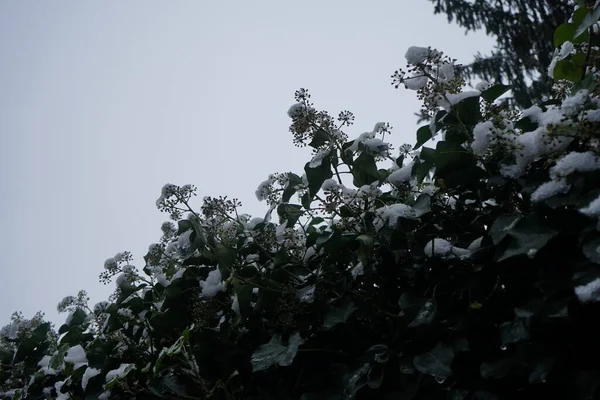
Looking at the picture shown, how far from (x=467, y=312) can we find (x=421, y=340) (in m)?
0.14

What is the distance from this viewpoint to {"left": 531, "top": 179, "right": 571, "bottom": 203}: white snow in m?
1.27

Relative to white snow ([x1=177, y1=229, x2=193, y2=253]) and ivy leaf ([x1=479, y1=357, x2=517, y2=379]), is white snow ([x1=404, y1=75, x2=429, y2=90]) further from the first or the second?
white snow ([x1=177, y1=229, x2=193, y2=253])

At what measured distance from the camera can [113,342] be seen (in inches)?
86.5

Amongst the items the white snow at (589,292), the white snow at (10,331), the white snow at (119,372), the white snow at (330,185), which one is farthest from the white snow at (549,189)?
the white snow at (10,331)

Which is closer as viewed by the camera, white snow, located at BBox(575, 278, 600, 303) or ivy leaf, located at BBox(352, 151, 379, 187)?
white snow, located at BBox(575, 278, 600, 303)

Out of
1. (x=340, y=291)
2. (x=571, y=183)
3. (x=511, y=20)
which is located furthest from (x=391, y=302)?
(x=511, y=20)

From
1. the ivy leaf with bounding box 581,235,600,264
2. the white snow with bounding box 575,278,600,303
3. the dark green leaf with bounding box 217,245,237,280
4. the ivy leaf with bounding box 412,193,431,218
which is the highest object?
the dark green leaf with bounding box 217,245,237,280

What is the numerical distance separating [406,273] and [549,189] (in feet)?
1.68

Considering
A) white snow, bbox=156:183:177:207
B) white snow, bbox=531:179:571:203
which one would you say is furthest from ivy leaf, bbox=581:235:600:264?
white snow, bbox=156:183:177:207

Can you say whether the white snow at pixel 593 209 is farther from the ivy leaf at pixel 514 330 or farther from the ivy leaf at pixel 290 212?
the ivy leaf at pixel 290 212

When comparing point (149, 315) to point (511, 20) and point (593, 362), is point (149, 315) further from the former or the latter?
point (511, 20)

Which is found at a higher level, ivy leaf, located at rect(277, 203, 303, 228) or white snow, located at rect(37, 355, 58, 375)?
ivy leaf, located at rect(277, 203, 303, 228)

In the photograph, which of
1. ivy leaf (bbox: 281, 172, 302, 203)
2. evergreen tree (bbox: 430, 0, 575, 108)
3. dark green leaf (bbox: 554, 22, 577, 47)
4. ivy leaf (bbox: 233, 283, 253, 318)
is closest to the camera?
dark green leaf (bbox: 554, 22, 577, 47)

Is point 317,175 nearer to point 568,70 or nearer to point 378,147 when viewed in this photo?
point 378,147
